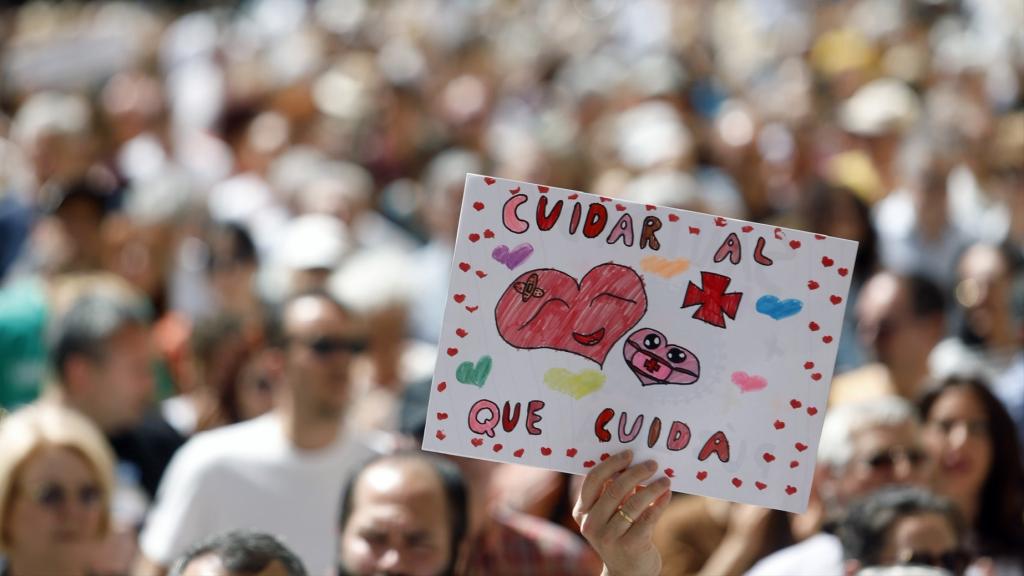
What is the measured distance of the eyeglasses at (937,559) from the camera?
13.0 feet

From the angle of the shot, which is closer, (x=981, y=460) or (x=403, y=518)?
(x=403, y=518)

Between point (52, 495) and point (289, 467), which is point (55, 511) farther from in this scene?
point (289, 467)

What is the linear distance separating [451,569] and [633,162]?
471 centimetres

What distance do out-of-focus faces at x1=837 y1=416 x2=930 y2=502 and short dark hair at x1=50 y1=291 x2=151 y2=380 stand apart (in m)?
2.54

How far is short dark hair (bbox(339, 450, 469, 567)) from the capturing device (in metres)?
4.09

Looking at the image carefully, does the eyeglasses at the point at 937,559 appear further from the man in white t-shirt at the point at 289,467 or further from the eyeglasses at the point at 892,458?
the man in white t-shirt at the point at 289,467

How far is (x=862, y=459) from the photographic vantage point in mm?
4629

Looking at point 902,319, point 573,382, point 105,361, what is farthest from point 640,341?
point 902,319

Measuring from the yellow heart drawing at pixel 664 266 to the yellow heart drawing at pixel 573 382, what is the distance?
0.23 meters

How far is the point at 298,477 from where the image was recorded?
15.8 feet

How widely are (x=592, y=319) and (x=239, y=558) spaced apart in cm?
100

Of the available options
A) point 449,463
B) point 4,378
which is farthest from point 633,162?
point 449,463

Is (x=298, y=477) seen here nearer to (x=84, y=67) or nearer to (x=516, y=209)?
(x=516, y=209)

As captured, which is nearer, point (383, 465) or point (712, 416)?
point (712, 416)
